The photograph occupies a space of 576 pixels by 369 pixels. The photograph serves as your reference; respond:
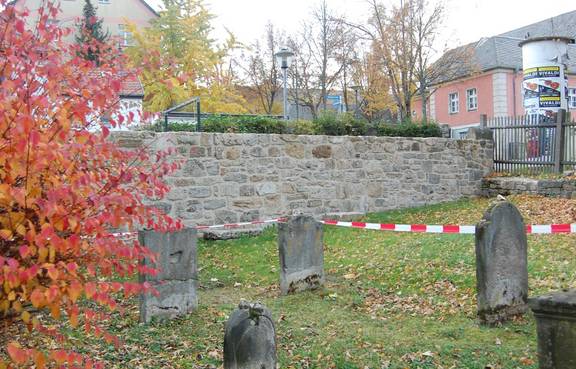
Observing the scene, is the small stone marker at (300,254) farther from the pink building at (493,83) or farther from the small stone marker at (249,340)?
the pink building at (493,83)

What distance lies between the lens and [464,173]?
44.4 feet

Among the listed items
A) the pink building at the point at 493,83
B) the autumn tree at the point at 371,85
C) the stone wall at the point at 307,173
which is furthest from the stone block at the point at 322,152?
the pink building at the point at 493,83

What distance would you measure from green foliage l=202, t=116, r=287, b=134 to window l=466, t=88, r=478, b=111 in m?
23.9

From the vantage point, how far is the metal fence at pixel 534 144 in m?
12.7

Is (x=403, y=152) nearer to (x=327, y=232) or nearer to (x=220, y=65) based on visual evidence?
(x=327, y=232)

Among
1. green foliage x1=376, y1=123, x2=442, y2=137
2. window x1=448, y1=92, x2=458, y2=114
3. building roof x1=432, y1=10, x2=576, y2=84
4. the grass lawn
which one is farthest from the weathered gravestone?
window x1=448, y1=92, x2=458, y2=114

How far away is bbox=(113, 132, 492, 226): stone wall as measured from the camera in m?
10.3

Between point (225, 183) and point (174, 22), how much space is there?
787 inches

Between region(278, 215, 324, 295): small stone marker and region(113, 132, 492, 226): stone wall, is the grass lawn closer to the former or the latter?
region(278, 215, 324, 295): small stone marker

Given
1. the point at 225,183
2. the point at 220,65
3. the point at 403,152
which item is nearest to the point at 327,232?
the point at 225,183

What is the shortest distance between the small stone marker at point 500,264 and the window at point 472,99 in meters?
29.0

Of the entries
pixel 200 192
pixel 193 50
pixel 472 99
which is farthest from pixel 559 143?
pixel 472 99

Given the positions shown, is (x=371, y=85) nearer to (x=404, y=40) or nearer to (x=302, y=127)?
(x=404, y=40)

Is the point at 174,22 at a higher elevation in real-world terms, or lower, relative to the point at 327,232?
higher
